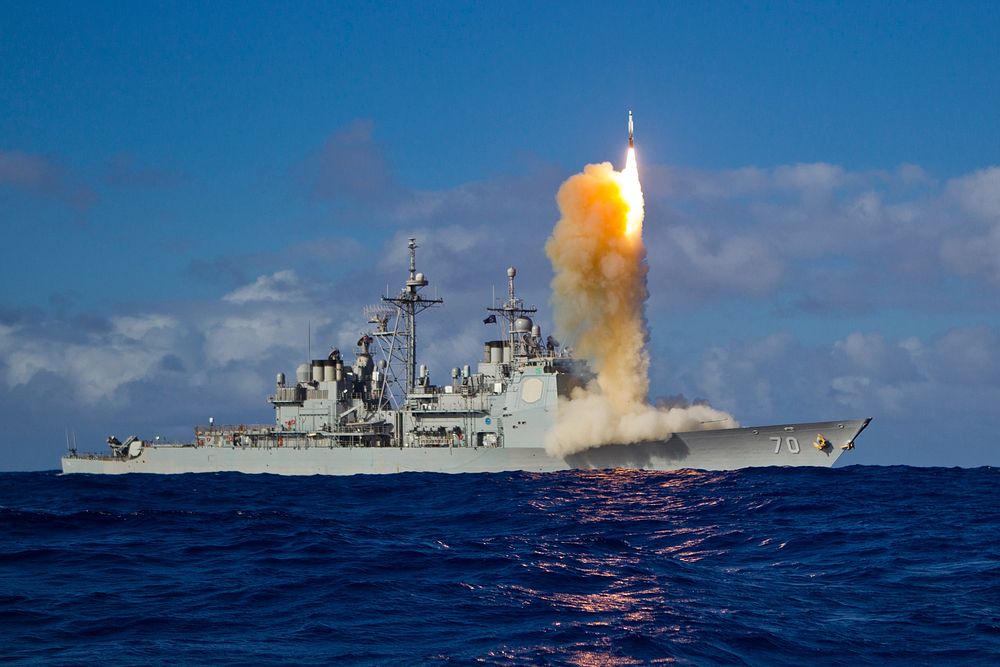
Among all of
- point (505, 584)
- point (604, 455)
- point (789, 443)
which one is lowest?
point (505, 584)

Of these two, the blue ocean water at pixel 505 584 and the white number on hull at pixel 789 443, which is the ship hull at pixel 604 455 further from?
the blue ocean water at pixel 505 584

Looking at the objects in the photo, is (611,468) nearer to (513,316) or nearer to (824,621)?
(513,316)

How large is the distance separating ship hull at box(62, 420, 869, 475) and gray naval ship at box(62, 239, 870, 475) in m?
0.05

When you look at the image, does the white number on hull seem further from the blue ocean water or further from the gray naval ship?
the blue ocean water

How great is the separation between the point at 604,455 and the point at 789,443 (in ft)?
26.1

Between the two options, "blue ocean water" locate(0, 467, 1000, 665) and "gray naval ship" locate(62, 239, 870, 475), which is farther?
"gray naval ship" locate(62, 239, 870, 475)

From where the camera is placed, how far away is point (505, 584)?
1477 centimetres

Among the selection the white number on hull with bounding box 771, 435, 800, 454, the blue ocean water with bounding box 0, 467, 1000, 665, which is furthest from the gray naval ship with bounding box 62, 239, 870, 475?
the blue ocean water with bounding box 0, 467, 1000, 665

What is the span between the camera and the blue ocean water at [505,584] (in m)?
11.3

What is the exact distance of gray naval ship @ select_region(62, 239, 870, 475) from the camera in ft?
135

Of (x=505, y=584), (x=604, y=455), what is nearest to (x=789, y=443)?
(x=604, y=455)

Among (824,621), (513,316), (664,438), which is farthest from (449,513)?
(513,316)

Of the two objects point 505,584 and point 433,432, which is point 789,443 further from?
point 505,584

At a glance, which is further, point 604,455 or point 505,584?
point 604,455
